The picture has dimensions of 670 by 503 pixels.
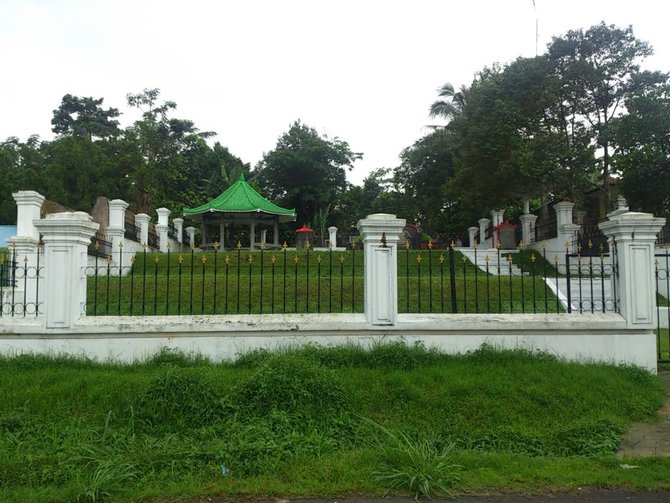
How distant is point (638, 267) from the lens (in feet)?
18.4

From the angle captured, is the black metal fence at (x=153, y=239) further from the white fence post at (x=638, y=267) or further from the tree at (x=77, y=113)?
the tree at (x=77, y=113)

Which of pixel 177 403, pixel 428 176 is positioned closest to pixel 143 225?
pixel 177 403

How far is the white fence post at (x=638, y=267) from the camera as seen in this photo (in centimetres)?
560

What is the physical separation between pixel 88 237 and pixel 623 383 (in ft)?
19.9

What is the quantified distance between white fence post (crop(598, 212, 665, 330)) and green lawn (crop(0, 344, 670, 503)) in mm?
698

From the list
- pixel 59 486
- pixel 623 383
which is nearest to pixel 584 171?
pixel 623 383

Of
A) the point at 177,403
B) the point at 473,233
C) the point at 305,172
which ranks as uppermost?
the point at 305,172

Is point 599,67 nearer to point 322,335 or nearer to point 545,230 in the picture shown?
point 545,230

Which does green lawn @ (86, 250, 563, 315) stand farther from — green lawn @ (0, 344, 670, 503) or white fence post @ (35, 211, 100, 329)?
green lawn @ (0, 344, 670, 503)

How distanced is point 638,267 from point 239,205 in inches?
801

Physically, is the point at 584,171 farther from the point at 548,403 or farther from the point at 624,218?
the point at 548,403

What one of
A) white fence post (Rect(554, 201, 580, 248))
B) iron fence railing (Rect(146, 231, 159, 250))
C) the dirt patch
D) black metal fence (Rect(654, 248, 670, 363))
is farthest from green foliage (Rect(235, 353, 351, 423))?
iron fence railing (Rect(146, 231, 159, 250))

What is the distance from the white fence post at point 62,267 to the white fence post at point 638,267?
6188mm

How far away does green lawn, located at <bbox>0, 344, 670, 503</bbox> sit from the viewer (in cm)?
326
